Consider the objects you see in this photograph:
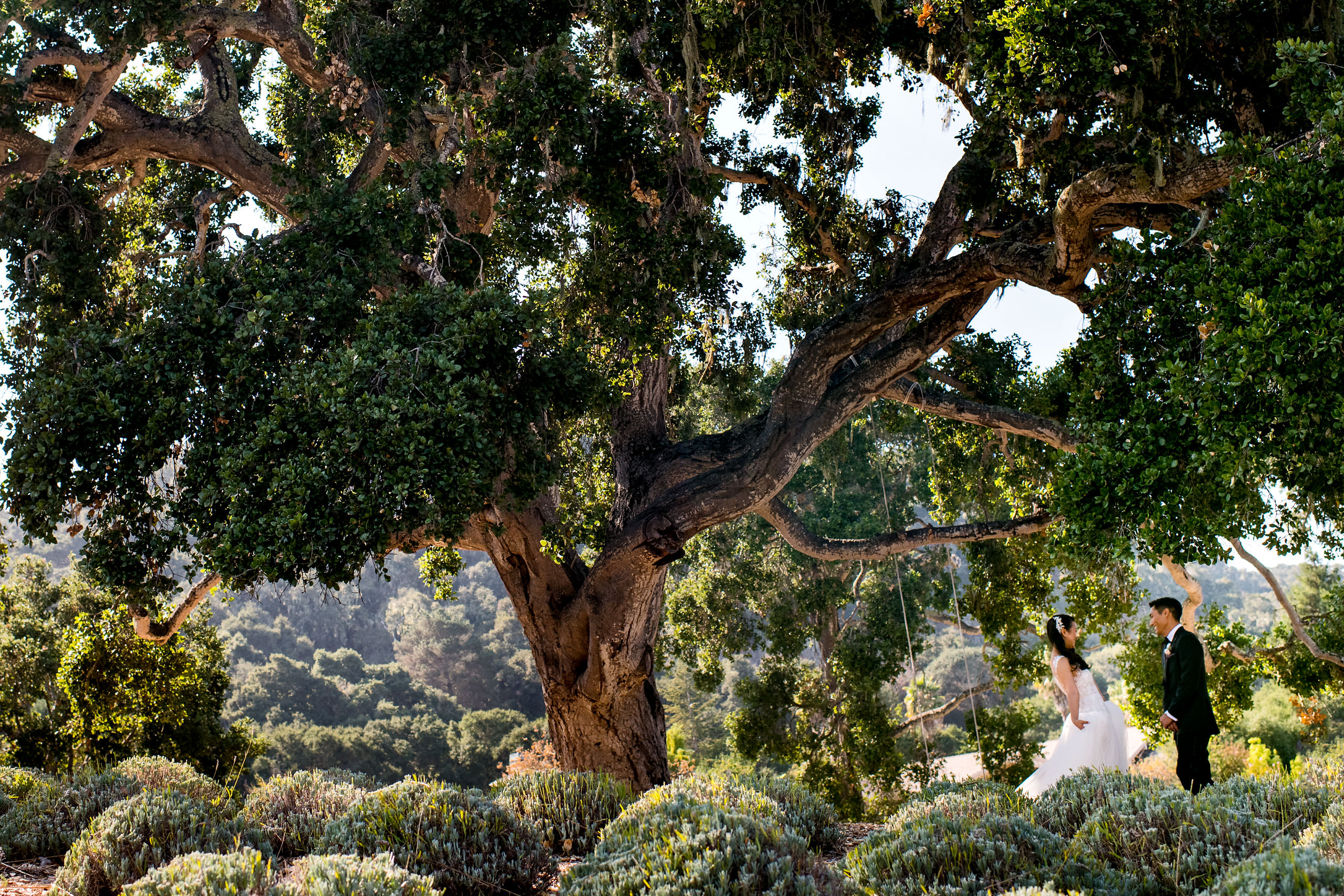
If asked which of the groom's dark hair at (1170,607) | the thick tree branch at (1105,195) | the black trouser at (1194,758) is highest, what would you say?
the thick tree branch at (1105,195)

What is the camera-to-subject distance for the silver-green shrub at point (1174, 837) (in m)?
3.23

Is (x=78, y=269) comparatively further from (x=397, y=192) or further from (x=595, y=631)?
(x=595, y=631)

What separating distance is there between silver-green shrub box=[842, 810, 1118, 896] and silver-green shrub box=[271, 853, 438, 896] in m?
1.72

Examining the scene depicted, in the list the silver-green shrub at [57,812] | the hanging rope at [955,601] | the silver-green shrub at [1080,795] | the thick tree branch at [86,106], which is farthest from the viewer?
the hanging rope at [955,601]

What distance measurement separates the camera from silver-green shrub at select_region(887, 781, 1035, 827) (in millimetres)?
3994

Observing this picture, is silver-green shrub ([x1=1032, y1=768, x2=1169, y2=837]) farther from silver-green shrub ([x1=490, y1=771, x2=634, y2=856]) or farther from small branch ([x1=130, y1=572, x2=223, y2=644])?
small branch ([x1=130, y1=572, x2=223, y2=644])

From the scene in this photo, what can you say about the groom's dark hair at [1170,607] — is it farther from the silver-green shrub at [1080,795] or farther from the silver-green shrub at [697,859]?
the silver-green shrub at [697,859]

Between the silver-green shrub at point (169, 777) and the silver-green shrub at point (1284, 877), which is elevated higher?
the silver-green shrub at point (169, 777)

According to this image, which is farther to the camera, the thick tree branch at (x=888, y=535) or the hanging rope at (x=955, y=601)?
the hanging rope at (x=955, y=601)

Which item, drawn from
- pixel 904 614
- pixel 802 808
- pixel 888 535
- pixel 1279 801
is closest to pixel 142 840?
pixel 802 808

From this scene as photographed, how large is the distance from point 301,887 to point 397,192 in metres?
4.67

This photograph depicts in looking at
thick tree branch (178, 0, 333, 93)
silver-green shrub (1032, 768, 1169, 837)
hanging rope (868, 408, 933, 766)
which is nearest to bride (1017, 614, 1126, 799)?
silver-green shrub (1032, 768, 1169, 837)

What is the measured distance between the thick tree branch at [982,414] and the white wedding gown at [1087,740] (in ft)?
6.64

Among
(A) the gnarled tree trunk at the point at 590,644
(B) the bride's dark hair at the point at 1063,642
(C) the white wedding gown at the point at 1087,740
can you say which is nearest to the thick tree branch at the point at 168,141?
→ (A) the gnarled tree trunk at the point at 590,644
